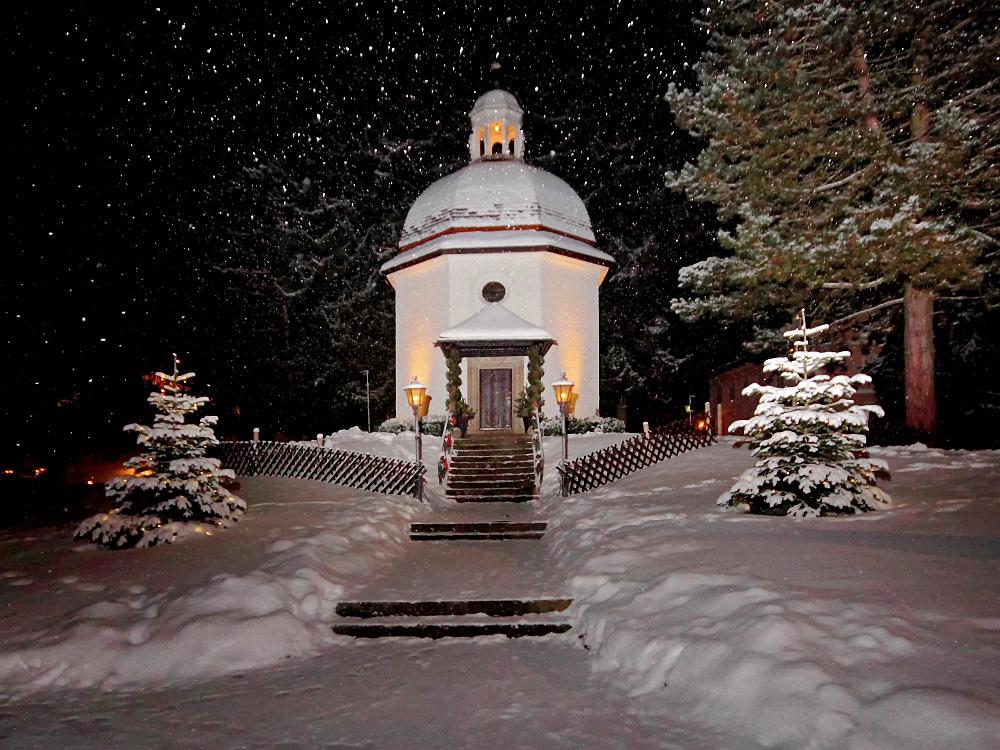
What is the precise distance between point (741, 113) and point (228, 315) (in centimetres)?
2860

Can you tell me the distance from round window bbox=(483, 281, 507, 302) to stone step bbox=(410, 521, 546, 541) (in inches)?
493

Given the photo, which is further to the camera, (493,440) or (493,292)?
(493,292)

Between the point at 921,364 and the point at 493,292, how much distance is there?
13064 mm

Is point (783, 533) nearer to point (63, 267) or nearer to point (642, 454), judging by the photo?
point (642, 454)

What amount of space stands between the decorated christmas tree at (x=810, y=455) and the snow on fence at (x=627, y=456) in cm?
478

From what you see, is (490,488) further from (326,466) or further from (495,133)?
(495,133)

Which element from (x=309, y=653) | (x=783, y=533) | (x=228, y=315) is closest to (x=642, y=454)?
(x=783, y=533)

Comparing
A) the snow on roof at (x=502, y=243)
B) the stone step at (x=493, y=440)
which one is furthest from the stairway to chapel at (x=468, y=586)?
the snow on roof at (x=502, y=243)

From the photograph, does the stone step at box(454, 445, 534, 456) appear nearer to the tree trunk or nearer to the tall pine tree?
the tall pine tree

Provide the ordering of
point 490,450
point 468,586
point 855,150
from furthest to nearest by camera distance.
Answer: point 490,450 < point 855,150 < point 468,586

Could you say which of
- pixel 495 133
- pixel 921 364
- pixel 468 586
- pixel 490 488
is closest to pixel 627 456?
Answer: pixel 490 488

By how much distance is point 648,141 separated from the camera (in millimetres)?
42031

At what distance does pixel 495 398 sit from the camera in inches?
872

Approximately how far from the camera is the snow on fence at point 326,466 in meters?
15.7
